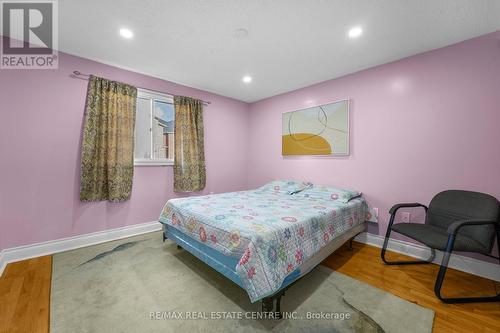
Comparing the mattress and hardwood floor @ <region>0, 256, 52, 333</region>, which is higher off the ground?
the mattress

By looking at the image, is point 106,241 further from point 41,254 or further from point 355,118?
point 355,118

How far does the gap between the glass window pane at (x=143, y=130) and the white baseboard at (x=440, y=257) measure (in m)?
3.54

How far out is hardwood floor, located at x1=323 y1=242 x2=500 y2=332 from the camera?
1452 mm

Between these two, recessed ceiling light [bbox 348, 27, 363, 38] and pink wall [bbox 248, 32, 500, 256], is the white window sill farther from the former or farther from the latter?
recessed ceiling light [bbox 348, 27, 363, 38]

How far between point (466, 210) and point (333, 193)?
1.29 m

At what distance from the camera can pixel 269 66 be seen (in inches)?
112

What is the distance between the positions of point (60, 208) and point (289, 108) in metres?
3.74

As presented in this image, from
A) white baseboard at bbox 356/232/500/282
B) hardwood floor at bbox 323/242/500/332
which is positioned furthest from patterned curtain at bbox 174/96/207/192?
white baseboard at bbox 356/232/500/282

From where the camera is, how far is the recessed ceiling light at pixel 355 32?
203cm

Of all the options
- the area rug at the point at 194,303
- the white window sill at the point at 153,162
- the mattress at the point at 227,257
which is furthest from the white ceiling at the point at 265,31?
the area rug at the point at 194,303

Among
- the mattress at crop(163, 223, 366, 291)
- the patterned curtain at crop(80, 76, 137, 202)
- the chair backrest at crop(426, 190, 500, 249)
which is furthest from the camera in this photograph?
the patterned curtain at crop(80, 76, 137, 202)

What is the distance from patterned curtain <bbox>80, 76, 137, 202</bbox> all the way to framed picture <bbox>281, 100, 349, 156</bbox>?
8.52 feet

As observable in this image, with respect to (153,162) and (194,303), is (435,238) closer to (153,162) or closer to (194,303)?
(194,303)

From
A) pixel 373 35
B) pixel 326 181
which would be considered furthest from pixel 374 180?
pixel 373 35
